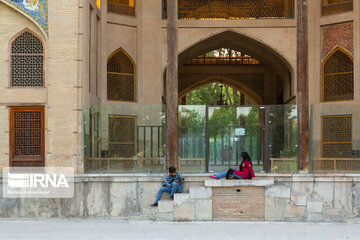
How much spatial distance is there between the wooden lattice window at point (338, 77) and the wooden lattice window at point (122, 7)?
241 inches

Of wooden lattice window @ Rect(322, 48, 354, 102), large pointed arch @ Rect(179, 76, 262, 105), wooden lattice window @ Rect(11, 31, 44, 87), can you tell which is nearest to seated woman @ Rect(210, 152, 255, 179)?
wooden lattice window @ Rect(11, 31, 44, 87)

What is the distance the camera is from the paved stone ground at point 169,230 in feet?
27.8

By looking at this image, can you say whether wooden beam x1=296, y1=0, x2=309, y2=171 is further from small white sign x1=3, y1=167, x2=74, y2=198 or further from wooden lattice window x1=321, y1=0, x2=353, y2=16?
wooden lattice window x1=321, y1=0, x2=353, y2=16

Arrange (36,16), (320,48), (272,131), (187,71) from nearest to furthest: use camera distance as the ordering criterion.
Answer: (272,131)
(36,16)
(320,48)
(187,71)

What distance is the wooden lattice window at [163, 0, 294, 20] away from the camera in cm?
1731

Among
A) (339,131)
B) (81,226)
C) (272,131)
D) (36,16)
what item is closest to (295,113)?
(272,131)

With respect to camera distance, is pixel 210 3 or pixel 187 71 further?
pixel 187 71

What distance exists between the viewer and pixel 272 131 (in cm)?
1127

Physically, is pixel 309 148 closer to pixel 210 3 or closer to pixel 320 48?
pixel 320 48

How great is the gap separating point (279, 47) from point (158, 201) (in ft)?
28.2

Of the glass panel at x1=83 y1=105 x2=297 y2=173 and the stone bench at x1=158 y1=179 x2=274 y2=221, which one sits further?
the glass panel at x1=83 y1=105 x2=297 y2=173

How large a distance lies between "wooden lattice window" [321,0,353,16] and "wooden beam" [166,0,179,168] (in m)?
6.88

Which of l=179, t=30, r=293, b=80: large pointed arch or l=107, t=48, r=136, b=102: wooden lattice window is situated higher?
l=179, t=30, r=293, b=80: large pointed arch

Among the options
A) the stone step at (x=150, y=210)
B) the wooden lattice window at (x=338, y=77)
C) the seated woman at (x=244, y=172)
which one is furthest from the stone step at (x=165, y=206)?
the wooden lattice window at (x=338, y=77)
